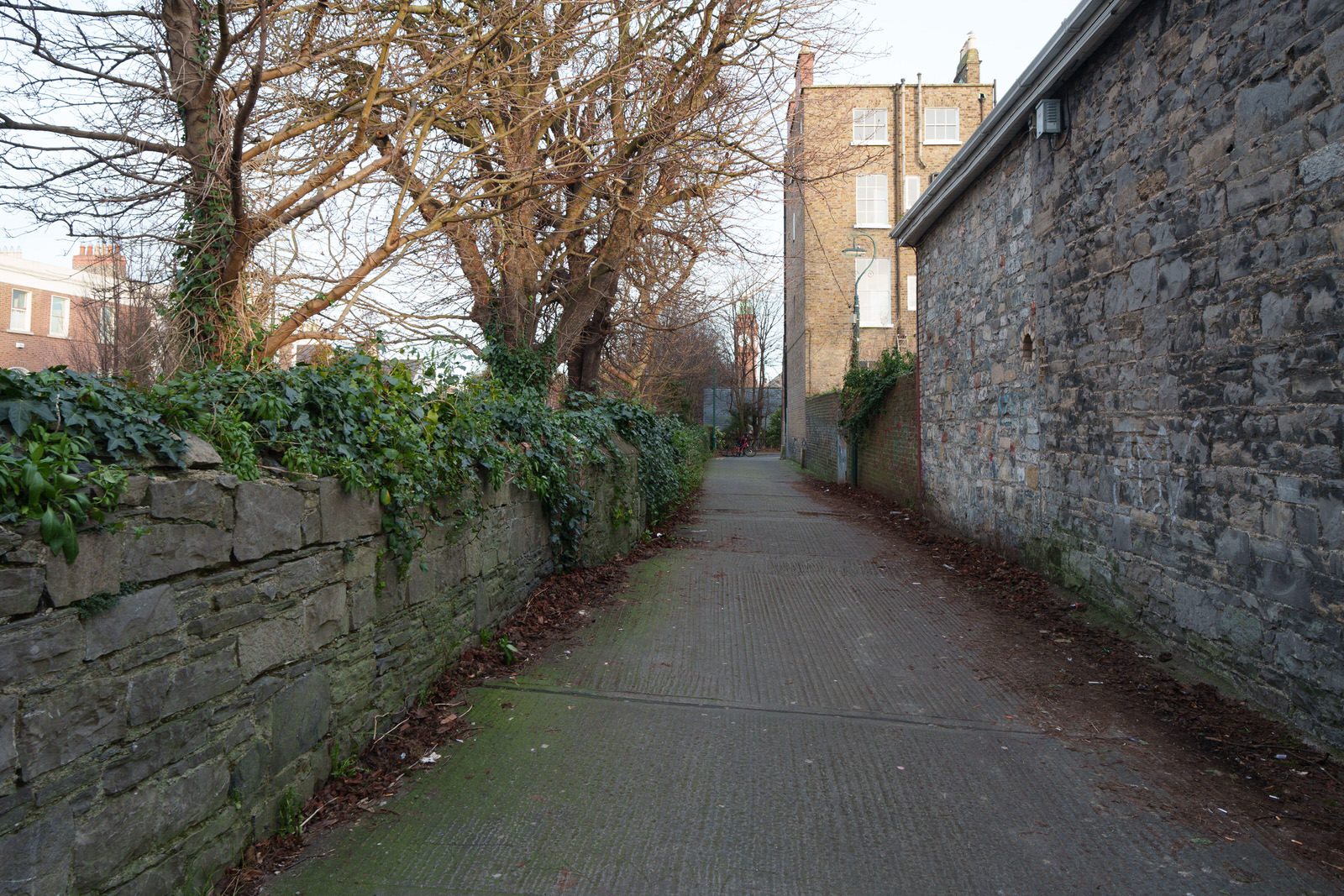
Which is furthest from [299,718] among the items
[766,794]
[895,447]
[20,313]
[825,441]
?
[20,313]

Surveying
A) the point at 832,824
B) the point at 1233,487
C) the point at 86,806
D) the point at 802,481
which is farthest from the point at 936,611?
the point at 802,481

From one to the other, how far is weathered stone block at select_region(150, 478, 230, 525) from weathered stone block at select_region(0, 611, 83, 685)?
0.43 meters

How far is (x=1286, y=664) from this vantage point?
4309 mm

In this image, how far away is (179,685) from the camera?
275 centimetres

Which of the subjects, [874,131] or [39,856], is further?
[874,131]

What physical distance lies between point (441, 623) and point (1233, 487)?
185 inches

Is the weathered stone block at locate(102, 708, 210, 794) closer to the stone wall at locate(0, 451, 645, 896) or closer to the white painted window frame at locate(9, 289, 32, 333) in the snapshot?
the stone wall at locate(0, 451, 645, 896)

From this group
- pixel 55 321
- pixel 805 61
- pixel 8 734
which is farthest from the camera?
pixel 55 321

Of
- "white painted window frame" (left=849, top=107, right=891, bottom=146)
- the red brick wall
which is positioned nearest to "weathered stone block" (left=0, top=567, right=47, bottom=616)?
"white painted window frame" (left=849, top=107, right=891, bottom=146)

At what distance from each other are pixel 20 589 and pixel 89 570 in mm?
217

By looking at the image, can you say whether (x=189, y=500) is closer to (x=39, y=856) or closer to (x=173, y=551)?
(x=173, y=551)

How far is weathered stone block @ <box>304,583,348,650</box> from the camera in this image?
3.54 metres

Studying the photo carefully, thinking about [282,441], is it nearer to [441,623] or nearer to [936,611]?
[441,623]

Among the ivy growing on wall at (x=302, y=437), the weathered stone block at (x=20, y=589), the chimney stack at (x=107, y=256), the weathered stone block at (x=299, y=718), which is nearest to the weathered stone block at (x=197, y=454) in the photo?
the ivy growing on wall at (x=302, y=437)
